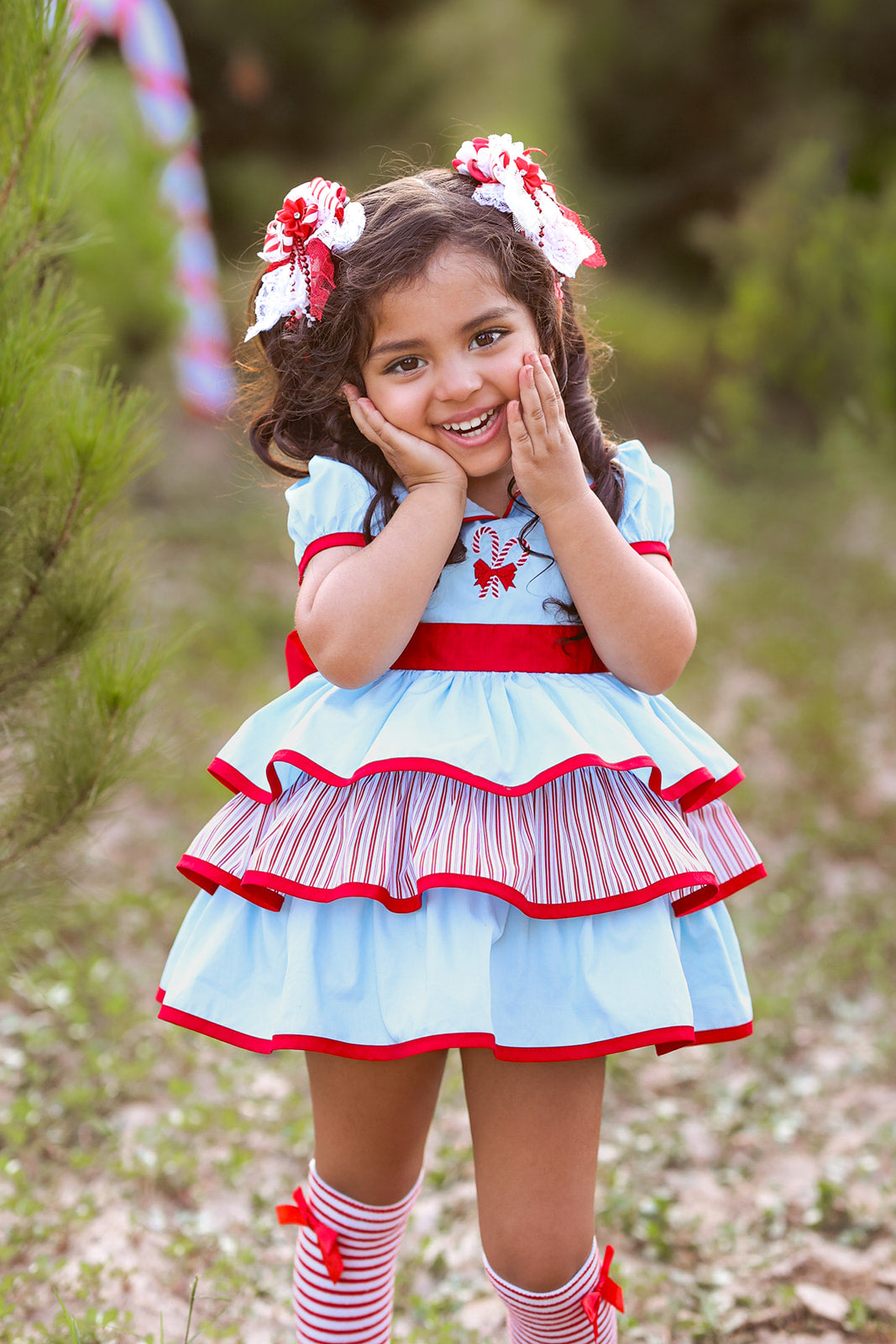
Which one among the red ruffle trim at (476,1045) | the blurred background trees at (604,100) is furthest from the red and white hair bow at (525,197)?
the blurred background trees at (604,100)

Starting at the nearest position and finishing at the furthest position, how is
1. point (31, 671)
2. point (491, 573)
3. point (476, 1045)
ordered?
point (476, 1045) → point (491, 573) → point (31, 671)

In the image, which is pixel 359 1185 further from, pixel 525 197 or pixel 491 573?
pixel 525 197

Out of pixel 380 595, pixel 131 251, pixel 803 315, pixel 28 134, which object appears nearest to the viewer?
pixel 380 595

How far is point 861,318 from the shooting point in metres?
6.55

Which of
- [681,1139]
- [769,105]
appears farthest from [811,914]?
[769,105]

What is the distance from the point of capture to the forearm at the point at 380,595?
120 cm

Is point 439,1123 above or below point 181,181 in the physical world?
below

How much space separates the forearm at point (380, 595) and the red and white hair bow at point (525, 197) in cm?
35

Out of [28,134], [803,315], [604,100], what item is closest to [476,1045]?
[28,134]

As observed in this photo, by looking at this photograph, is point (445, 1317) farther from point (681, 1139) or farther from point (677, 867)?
point (677, 867)

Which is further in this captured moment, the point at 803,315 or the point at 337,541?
the point at 803,315

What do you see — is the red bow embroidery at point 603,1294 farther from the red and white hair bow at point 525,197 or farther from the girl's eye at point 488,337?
the red and white hair bow at point 525,197

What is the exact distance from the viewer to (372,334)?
4.21ft

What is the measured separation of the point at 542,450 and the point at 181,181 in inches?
268
